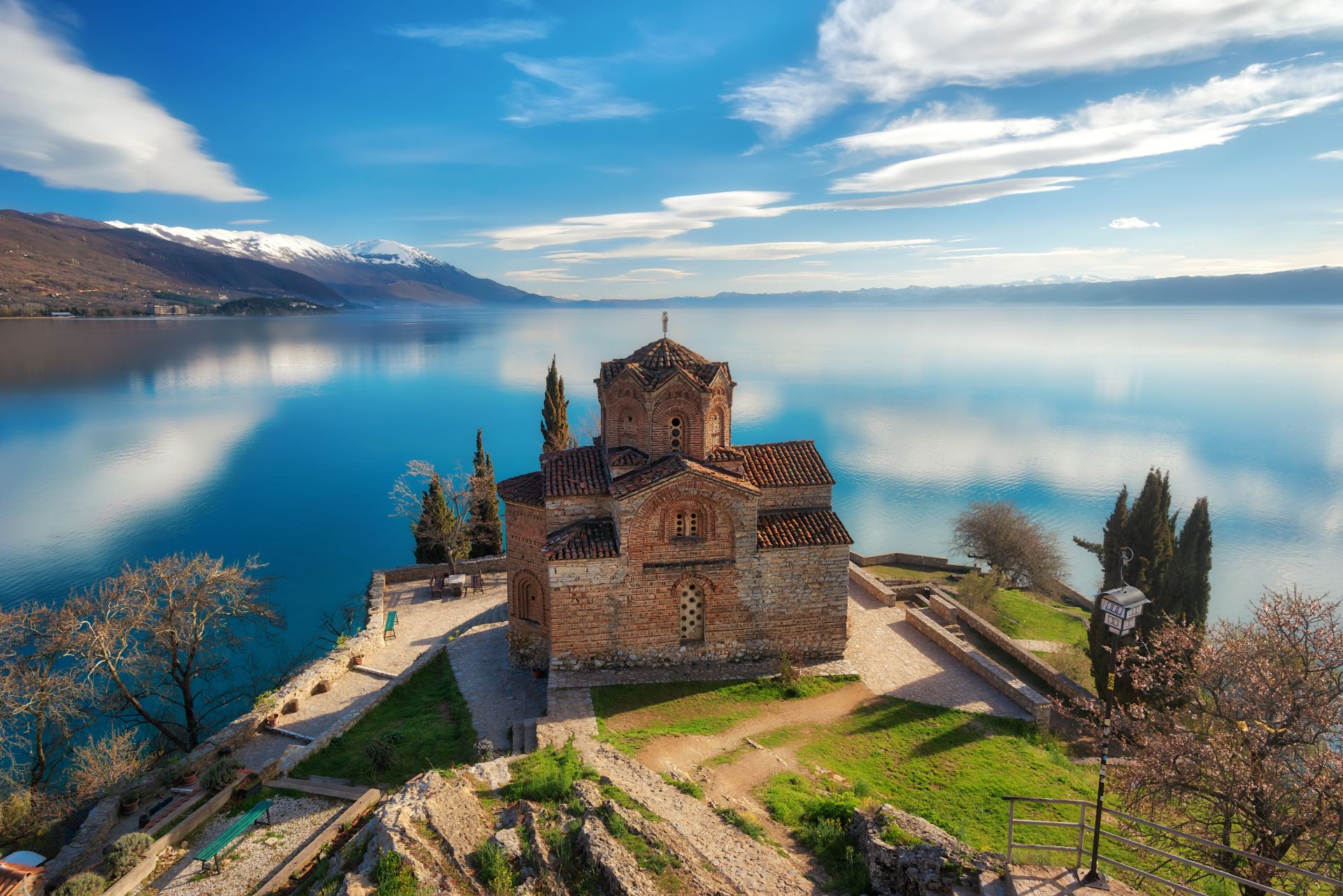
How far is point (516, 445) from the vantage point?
223 feet

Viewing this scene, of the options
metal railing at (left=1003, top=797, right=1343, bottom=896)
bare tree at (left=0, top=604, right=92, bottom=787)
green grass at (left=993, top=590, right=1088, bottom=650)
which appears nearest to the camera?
metal railing at (left=1003, top=797, right=1343, bottom=896)

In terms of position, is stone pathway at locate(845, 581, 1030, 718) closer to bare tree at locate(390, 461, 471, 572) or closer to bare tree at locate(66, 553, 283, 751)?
bare tree at locate(390, 461, 471, 572)

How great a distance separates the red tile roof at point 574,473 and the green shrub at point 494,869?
895cm

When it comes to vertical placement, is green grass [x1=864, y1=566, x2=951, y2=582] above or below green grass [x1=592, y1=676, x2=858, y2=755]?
below

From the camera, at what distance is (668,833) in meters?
10.0

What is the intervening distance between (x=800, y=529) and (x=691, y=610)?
136 inches

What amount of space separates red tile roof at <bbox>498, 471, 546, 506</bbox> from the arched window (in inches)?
169

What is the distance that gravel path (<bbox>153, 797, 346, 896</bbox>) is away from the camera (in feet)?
35.4

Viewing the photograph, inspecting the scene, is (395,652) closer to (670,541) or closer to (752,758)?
(670,541)

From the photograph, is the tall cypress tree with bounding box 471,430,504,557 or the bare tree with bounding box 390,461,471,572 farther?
Answer: the tall cypress tree with bounding box 471,430,504,557

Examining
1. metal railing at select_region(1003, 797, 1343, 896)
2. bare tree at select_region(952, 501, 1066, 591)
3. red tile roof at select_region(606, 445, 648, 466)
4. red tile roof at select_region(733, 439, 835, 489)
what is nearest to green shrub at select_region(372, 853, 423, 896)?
metal railing at select_region(1003, 797, 1343, 896)

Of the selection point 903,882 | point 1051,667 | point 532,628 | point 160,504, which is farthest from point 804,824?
point 160,504

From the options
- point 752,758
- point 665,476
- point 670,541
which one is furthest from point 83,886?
point 665,476

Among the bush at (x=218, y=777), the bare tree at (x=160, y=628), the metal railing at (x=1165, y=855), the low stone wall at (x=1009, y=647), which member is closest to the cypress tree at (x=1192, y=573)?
the low stone wall at (x=1009, y=647)
